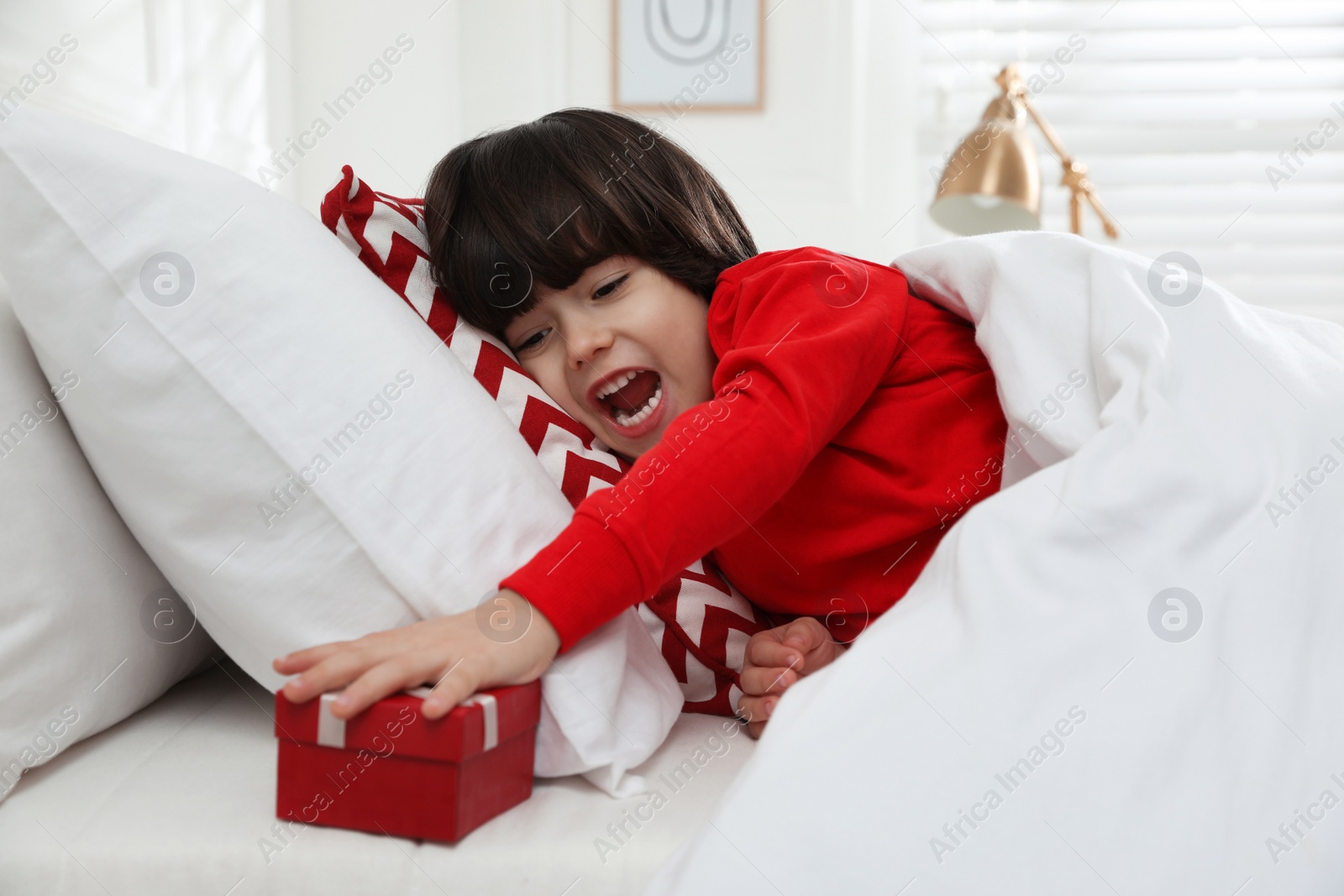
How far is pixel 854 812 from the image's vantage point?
48cm

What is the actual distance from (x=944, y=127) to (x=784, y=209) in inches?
17.3

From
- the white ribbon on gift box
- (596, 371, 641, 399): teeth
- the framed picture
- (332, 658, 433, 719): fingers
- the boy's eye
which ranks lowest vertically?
the framed picture

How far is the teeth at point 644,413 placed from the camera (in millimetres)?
967

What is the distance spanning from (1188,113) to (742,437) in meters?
1.99

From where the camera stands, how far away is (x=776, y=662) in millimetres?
737

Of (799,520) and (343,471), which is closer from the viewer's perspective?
(343,471)

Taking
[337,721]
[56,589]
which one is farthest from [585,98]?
[337,721]

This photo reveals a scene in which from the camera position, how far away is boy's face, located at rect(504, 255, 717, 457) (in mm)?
926

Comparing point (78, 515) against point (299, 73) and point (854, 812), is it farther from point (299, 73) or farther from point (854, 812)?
point (299, 73)

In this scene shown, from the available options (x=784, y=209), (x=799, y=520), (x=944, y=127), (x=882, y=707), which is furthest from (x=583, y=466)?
(x=944, y=127)

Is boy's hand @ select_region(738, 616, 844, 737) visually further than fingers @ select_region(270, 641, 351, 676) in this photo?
Yes

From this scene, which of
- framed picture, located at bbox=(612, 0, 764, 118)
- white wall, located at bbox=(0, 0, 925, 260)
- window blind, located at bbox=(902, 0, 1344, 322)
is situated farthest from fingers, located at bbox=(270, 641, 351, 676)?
window blind, located at bbox=(902, 0, 1344, 322)

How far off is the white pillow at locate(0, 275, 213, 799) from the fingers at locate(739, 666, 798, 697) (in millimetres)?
441

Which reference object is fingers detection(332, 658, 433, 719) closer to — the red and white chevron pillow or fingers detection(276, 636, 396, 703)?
fingers detection(276, 636, 396, 703)
